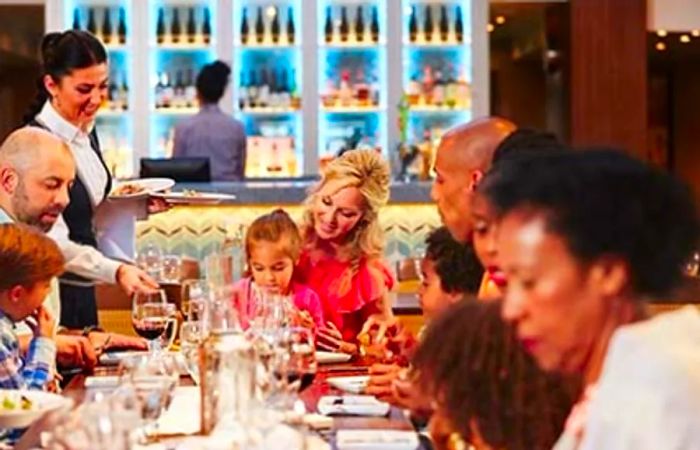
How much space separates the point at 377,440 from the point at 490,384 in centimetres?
72

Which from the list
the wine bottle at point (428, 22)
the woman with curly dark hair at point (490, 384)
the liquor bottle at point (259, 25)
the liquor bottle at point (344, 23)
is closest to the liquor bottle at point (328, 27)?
the liquor bottle at point (344, 23)

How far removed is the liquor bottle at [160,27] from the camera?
28.8 feet

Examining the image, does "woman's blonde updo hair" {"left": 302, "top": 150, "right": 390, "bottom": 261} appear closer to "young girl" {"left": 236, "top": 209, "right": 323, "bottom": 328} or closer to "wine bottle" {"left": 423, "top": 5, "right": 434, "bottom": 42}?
"young girl" {"left": 236, "top": 209, "right": 323, "bottom": 328}

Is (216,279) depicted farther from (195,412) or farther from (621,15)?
→ (621,15)

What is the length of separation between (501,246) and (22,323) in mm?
2116

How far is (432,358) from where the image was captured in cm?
164

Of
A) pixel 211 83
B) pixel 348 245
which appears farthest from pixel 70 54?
pixel 211 83

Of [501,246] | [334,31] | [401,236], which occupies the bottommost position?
[401,236]

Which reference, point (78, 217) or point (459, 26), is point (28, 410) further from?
point (459, 26)

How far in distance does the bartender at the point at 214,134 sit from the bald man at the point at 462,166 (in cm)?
466

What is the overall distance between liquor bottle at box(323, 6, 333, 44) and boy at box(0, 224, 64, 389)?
5914mm

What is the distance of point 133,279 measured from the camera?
4.07 m

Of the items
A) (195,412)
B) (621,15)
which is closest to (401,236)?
(621,15)

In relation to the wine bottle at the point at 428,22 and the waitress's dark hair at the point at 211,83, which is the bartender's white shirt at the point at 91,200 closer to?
the waitress's dark hair at the point at 211,83
